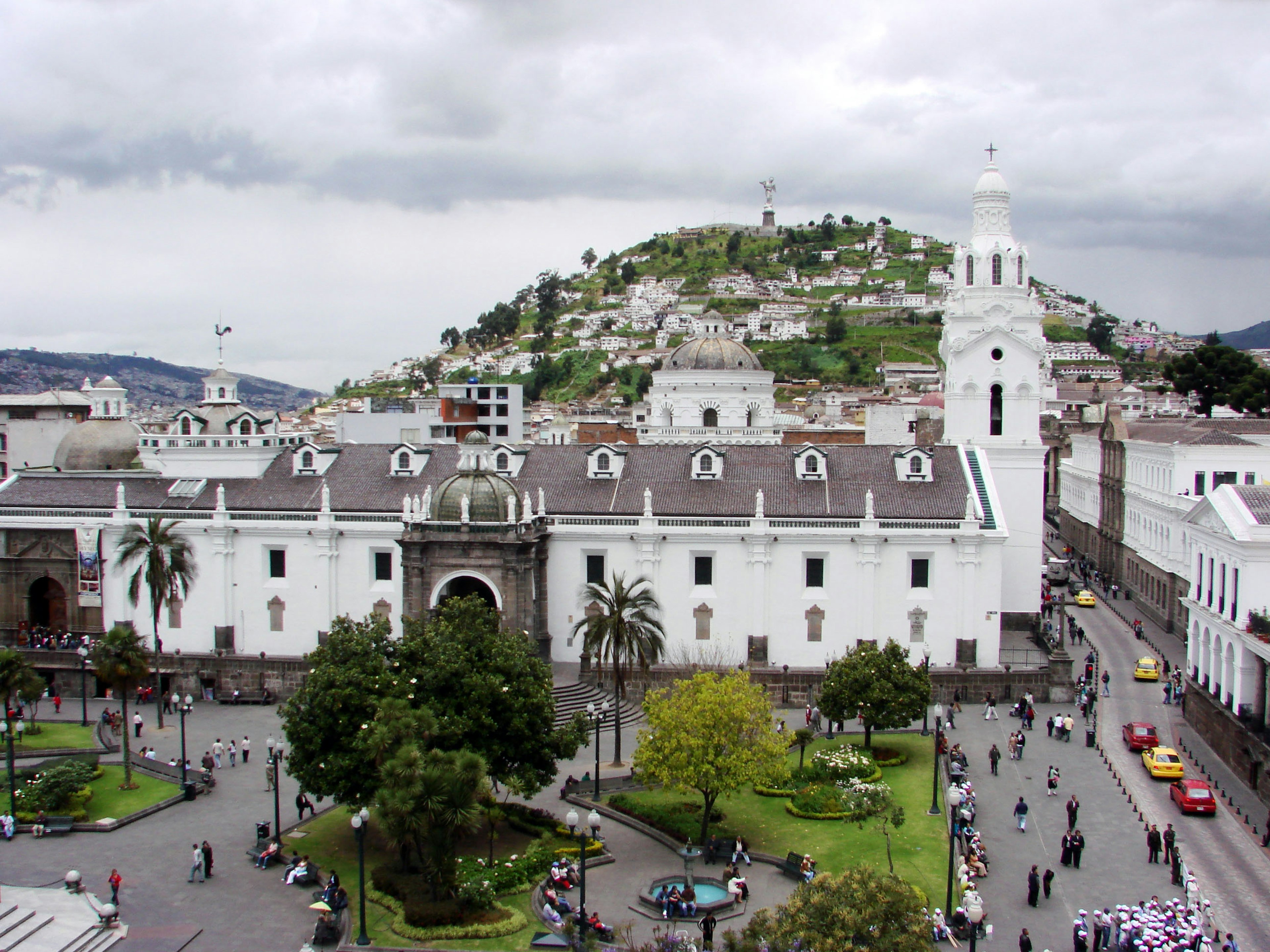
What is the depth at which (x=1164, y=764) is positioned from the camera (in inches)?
1534

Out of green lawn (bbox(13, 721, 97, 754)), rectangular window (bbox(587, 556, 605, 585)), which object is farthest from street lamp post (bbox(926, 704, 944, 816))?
green lawn (bbox(13, 721, 97, 754))

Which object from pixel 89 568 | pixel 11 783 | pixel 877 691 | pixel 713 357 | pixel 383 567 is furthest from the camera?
pixel 713 357

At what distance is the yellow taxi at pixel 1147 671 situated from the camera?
171ft

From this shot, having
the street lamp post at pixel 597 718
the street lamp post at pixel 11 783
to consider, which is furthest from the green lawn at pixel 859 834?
the street lamp post at pixel 11 783

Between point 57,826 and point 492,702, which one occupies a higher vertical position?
point 492,702

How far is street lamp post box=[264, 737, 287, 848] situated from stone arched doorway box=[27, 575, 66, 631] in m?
22.2

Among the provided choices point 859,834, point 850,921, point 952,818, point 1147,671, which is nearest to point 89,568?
point 859,834

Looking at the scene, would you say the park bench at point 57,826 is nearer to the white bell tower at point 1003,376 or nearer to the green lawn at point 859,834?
the green lawn at point 859,834

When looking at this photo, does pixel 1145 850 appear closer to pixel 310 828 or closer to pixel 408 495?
pixel 310 828

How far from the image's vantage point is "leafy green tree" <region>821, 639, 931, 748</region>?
131ft

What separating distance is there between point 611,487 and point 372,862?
23.1 meters

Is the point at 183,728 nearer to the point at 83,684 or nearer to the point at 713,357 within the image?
the point at 83,684

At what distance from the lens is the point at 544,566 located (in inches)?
1946

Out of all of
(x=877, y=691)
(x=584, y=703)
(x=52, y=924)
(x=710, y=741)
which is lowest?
(x=52, y=924)
